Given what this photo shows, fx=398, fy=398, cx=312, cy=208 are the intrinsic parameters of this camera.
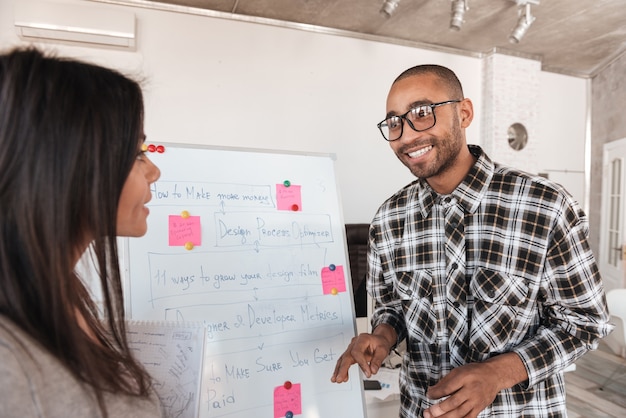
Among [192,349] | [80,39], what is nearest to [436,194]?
[192,349]

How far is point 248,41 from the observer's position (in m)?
3.63

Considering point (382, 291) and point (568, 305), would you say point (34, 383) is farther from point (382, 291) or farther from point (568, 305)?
point (568, 305)

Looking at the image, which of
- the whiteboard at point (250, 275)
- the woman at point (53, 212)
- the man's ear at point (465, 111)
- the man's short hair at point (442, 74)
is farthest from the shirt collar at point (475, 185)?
the woman at point (53, 212)

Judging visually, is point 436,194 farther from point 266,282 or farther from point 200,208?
point 200,208

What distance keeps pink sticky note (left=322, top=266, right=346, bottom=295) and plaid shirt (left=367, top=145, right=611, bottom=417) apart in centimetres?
19

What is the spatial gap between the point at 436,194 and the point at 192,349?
35.1 inches

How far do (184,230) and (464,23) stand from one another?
364 cm

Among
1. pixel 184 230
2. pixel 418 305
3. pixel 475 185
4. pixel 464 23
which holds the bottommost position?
pixel 418 305

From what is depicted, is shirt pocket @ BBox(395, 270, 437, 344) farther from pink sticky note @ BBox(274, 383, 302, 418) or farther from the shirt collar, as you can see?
pink sticky note @ BBox(274, 383, 302, 418)

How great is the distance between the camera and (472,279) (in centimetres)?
121

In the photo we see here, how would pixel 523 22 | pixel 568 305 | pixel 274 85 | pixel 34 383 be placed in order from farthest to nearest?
pixel 274 85
pixel 523 22
pixel 568 305
pixel 34 383

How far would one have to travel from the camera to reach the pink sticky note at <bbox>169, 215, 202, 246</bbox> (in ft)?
4.09

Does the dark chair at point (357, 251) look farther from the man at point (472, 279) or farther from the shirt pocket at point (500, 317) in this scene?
the shirt pocket at point (500, 317)

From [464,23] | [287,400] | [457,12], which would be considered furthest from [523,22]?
[287,400]
